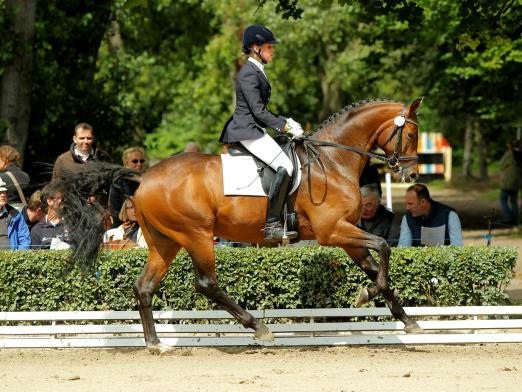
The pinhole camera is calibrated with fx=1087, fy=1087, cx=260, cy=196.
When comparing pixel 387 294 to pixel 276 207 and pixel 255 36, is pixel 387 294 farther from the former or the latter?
pixel 255 36

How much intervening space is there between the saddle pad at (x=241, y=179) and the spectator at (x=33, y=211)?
8.06ft

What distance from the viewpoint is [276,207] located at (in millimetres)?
10430

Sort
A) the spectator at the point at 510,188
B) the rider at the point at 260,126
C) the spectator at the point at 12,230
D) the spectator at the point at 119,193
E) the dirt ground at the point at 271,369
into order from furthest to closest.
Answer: the spectator at the point at 510,188, the spectator at the point at 12,230, the spectator at the point at 119,193, the rider at the point at 260,126, the dirt ground at the point at 271,369

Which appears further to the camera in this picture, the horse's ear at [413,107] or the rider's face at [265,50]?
the horse's ear at [413,107]

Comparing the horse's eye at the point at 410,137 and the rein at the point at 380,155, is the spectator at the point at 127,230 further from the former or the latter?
the horse's eye at the point at 410,137

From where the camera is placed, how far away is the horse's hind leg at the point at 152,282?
10516 millimetres

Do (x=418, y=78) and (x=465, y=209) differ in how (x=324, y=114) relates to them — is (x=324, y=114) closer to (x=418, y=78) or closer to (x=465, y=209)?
(x=418, y=78)

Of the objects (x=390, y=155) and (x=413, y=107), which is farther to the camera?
(x=390, y=155)

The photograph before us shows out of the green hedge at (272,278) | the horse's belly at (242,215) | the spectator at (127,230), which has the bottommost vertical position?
the green hedge at (272,278)

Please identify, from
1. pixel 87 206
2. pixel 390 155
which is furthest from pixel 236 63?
pixel 390 155

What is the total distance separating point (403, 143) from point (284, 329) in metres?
2.22

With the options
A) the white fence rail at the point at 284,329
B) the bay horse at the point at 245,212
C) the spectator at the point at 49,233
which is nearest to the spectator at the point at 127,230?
the spectator at the point at 49,233

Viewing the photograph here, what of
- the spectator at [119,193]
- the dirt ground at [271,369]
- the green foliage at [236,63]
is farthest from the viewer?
the green foliage at [236,63]

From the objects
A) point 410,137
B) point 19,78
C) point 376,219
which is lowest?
point 376,219
